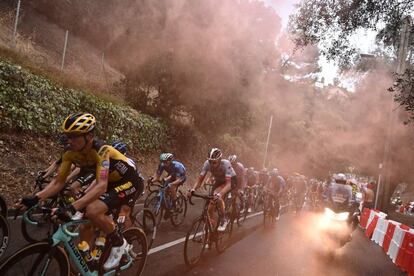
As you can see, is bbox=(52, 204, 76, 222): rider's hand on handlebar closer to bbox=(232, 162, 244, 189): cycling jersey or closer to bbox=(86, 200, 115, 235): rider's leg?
bbox=(86, 200, 115, 235): rider's leg

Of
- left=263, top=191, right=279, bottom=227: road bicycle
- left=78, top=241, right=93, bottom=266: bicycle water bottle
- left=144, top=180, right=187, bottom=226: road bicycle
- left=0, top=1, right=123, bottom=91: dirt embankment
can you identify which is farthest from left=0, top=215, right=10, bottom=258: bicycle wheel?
left=0, top=1, right=123, bottom=91: dirt embankment

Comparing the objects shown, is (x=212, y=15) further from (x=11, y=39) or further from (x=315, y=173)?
(x=315, y=173)

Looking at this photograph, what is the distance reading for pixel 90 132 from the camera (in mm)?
4148

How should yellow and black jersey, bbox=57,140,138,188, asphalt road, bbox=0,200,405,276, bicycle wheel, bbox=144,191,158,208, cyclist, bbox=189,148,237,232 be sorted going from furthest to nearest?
bicycle wheel, bbox=144,191,158,208 → cyclist, bbox=189,148,237,232 → asphalt road, bbox=0,200,405,276 → yellow and black jersey, bbox=57,140,138,188

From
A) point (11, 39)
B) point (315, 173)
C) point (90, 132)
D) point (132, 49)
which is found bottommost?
point (315, 173)

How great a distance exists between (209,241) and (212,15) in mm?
16423

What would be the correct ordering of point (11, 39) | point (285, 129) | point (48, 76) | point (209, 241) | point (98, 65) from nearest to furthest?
point (209, 241) < point (48, 76) < point (11, 39) < point (98, 65) < point (285, 129)

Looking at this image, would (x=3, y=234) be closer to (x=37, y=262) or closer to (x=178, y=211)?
(x=37, y=262)

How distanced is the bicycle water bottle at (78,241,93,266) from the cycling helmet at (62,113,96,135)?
1.18m

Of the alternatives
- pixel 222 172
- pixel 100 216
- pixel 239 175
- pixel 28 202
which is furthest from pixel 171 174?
pixel 28 202

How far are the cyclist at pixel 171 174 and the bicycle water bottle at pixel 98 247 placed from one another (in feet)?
14.4

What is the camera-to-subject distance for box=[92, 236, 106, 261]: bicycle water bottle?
4.30 meters

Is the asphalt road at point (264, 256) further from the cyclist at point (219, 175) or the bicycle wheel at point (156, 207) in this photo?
the cyclist at point (219, 175)

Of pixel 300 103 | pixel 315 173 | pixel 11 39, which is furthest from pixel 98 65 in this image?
pixel 315 173
